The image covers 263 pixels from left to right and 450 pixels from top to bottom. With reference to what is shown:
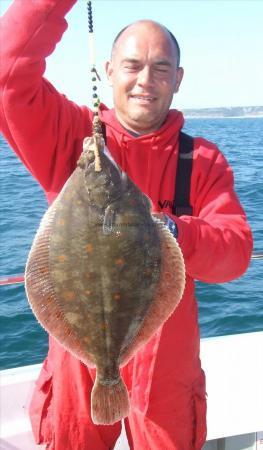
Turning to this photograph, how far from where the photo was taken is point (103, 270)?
7.88 ft

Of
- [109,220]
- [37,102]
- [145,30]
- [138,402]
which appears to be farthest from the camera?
[138,402]

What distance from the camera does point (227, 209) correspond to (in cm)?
303

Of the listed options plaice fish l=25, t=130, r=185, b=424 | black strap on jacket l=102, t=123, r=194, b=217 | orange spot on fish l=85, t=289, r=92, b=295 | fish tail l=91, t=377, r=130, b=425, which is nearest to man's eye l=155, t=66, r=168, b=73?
black strap on jacket l=102, t=123, r=194, b=217

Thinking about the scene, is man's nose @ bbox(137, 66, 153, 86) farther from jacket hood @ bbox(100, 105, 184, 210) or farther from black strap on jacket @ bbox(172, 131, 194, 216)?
black strap on jacket @ bbox(172, 131, 194, 216)

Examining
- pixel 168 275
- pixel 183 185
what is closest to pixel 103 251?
pixel 168 275

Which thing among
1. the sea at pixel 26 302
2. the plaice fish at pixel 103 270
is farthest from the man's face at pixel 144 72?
the sea at pixel 26 302

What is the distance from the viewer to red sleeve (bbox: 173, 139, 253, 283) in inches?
105

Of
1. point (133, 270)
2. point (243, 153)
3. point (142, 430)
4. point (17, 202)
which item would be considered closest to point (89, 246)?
point (133, 270)

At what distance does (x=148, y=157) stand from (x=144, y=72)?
1.70 feet

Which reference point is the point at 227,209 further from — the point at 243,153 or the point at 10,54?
the point at 243,153

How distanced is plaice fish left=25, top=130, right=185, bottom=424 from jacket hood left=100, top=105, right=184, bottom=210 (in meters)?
0.77

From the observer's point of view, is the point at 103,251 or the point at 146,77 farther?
the point at 146,77

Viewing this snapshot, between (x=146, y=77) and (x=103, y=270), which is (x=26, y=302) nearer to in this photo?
(x=146, y=77)

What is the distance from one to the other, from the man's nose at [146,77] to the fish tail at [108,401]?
5.41 ft
